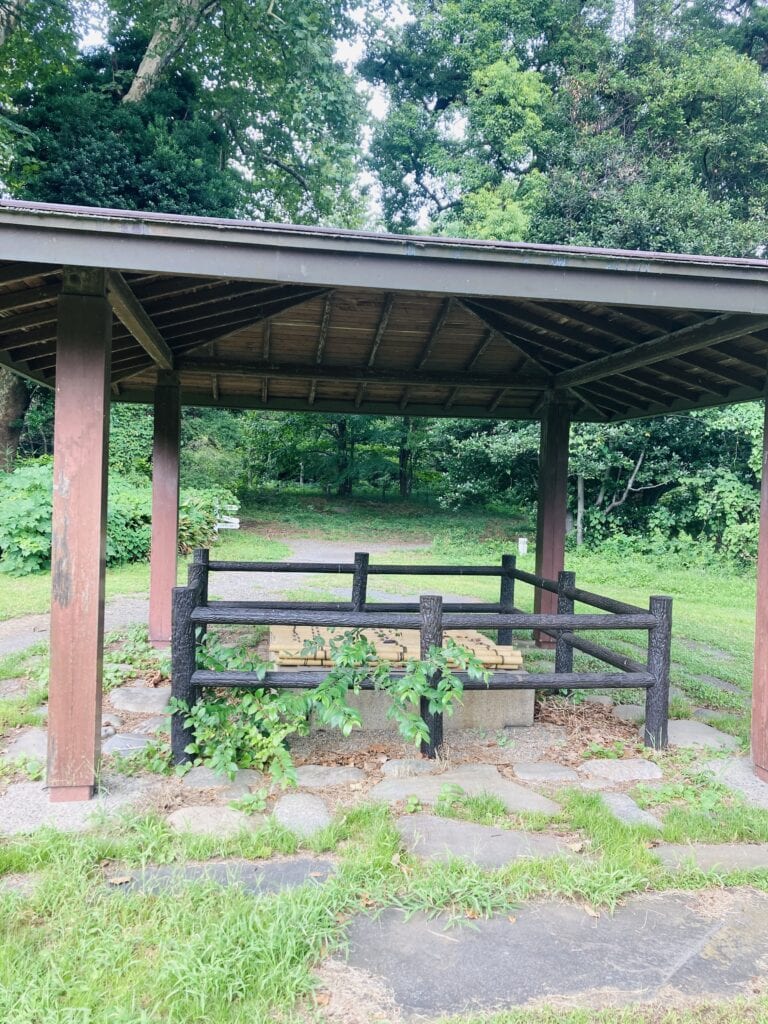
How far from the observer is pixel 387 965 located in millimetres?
2021

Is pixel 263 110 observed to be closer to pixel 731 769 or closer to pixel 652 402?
pixel 652 402

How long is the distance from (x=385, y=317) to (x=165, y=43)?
14.7 m

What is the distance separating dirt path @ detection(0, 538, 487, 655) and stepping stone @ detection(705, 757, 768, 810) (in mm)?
5207

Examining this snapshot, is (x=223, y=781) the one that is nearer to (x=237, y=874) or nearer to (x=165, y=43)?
(x=237, y=874)

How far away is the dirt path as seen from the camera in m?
6.63

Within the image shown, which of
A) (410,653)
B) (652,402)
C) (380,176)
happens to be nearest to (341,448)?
(380,176)

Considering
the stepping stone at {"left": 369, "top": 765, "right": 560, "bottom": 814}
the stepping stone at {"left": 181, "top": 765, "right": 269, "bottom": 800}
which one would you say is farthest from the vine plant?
the stepping stone at {"left": 369, "top": 765, "right": 560, "bottom": 814}

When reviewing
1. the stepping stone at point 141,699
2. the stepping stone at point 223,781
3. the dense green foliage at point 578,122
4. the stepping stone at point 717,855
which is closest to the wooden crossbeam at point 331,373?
the stepping stone at point 141,699

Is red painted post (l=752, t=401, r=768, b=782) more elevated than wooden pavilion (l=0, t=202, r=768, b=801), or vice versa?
wooden pavilion (l=0, t=202, r=768, b=801)

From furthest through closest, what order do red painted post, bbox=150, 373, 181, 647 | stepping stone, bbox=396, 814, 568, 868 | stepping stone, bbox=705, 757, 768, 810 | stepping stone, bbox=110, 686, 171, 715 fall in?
red painted post, bbox=150, 373, 181, 647, stepping stone, bbox=110, 686, 171, 715, stepping stone, bbox=705, 757, 768, 810, stepping stone, bbox=396, 814, 568, 868

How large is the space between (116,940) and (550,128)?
71.0ft

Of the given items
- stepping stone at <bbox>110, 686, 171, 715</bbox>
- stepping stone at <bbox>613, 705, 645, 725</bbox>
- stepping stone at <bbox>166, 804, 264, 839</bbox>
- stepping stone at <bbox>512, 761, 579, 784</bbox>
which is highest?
stepping stone at <bbox>166, 804, 264, 839</bbox>

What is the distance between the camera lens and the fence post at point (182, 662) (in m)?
3.40

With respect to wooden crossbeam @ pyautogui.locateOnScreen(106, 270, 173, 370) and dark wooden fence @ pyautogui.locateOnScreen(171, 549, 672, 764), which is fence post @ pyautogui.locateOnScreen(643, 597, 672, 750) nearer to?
dark wooden fence @ pyautogui.locateOnScreen(171, 549, 672, 764)
